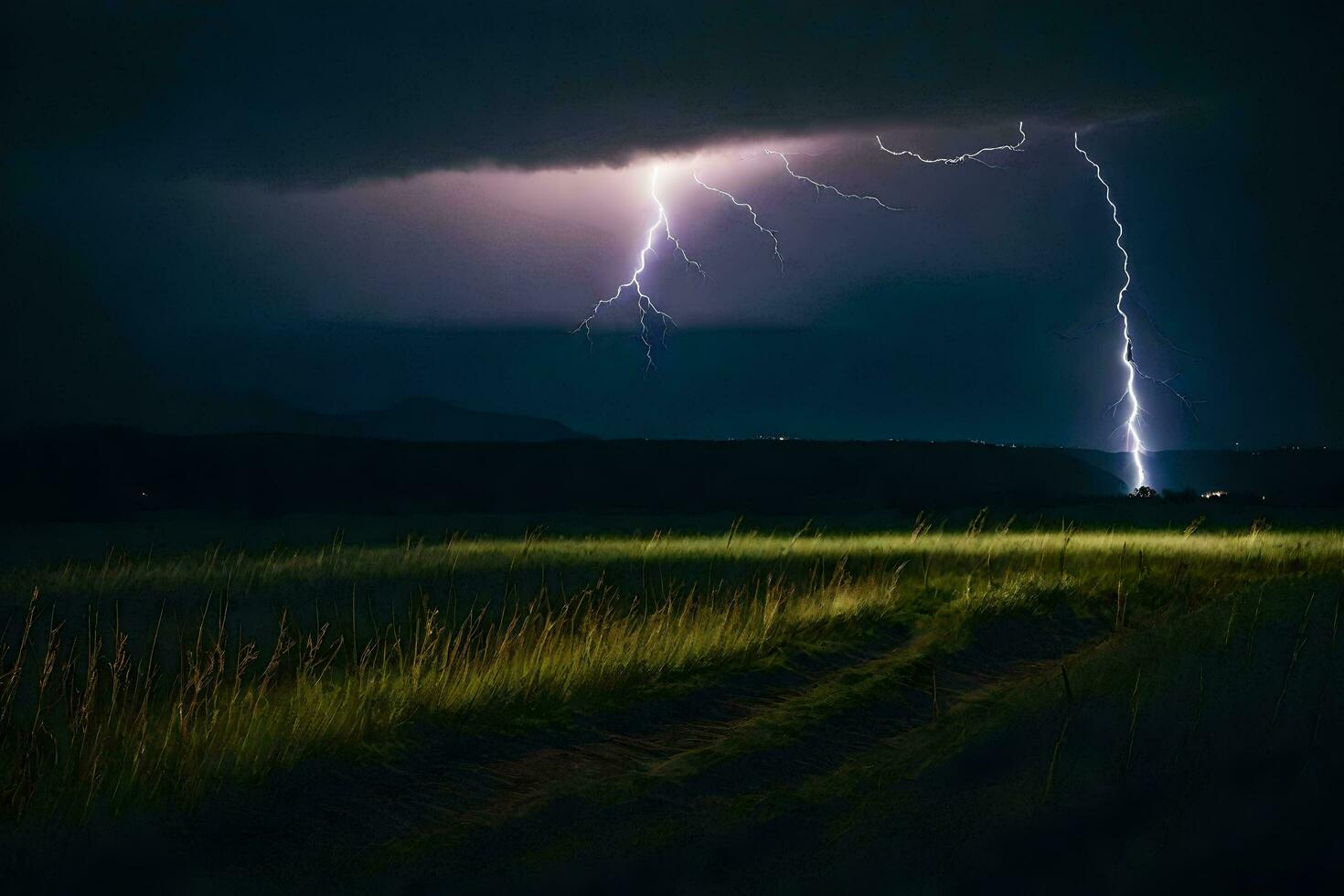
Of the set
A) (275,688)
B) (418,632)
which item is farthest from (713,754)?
(418,632)

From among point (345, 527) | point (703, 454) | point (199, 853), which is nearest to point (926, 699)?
point (199, 853)

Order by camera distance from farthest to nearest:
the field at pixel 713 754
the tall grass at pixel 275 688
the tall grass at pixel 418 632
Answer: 1. the tall grass at pixel 418 632
2. the tall grass at pixel 275 688
3. the field at pixel 713 754

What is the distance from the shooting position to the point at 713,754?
25.1 feet

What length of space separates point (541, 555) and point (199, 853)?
14207 millimetres

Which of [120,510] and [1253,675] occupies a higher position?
[1253,675]

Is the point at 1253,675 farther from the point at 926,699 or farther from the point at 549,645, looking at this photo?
the point at 549,645

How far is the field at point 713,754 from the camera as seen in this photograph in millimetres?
5863

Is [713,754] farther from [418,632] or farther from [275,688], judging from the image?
[418,632]

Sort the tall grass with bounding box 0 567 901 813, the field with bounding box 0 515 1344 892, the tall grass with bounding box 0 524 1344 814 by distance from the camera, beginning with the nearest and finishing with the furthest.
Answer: the field with bounding box 0 515 1344 892 < the tall grass with bounding box 0 567 901 813 < the tall grass with bounding box 0 524 1344 814

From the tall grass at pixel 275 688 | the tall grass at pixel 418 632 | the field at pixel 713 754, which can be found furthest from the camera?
the tall grass at pixel 418 632

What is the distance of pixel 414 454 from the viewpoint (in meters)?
71.7

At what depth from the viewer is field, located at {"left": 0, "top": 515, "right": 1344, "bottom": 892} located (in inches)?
231

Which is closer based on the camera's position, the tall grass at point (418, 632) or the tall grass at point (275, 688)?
the tall grass at point (275, 688)

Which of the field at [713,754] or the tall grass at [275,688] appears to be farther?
the tall grass at [275,688]
